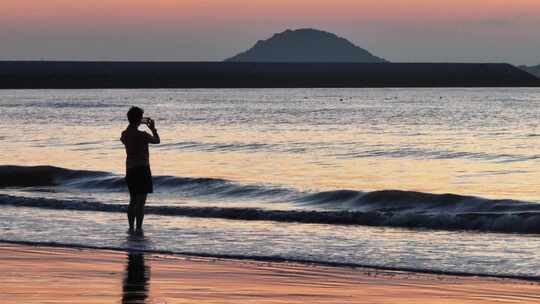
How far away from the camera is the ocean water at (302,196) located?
15.9 metres

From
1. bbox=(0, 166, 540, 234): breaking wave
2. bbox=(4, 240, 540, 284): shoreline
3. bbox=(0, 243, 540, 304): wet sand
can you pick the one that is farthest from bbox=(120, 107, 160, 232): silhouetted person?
bbox=(0, 166, 540, 234): breaking wave

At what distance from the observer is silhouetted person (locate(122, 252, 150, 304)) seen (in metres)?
11.3

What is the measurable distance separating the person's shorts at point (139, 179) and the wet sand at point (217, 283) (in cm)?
256

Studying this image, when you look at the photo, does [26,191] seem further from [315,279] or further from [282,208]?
[315,279]

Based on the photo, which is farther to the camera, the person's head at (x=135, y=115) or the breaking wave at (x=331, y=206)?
the breaking wave at (x=331, y=206)

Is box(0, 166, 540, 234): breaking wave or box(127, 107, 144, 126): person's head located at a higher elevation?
box(127, 107, 144, 126): person's head

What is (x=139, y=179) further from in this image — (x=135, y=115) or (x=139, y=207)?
(x=135, y=115)

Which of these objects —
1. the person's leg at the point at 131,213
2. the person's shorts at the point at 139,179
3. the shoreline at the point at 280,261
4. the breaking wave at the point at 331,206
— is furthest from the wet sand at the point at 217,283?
the breaking wave at the point at 331,206

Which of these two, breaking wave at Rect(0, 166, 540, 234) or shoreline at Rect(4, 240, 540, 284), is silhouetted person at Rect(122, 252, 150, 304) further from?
breaking wave at Rect(0, 166, 540, 234)

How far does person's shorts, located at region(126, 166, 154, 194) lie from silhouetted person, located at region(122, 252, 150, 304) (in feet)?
7.46

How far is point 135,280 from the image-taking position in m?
12.5

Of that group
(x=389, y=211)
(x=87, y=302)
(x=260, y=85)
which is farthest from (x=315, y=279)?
(x=260, y=85)

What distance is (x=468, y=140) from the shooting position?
1801 inches

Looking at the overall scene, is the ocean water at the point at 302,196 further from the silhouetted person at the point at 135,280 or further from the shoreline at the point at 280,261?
the silhouetted person at the point at 135,280
